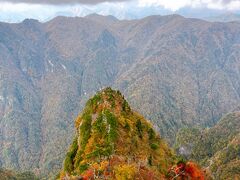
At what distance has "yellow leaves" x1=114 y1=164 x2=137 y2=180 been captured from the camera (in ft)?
220

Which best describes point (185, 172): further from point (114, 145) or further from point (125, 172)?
point (125, 172)

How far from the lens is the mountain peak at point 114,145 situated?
75.4m

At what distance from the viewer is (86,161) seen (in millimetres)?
86938

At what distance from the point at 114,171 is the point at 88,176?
17.2ft

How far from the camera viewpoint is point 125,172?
67.9 m

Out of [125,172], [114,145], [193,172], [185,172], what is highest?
[125,172]

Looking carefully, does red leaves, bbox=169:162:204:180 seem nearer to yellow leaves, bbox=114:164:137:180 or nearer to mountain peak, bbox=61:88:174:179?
mountain peak, bbox=61:88:174:179

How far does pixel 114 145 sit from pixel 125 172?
2617 cm

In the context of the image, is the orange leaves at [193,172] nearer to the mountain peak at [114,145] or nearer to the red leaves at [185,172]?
the red leaves at [185,172]

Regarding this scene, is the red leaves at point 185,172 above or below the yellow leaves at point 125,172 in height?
below

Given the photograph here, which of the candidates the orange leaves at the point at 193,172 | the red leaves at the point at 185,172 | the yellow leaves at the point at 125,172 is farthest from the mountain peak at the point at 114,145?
the orange leaves at the point at 193,172

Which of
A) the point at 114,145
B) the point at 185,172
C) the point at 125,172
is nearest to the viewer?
the point at 125,172

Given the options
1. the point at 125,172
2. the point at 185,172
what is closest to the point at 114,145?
the point at 185,172

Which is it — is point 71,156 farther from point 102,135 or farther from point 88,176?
point 88,176
